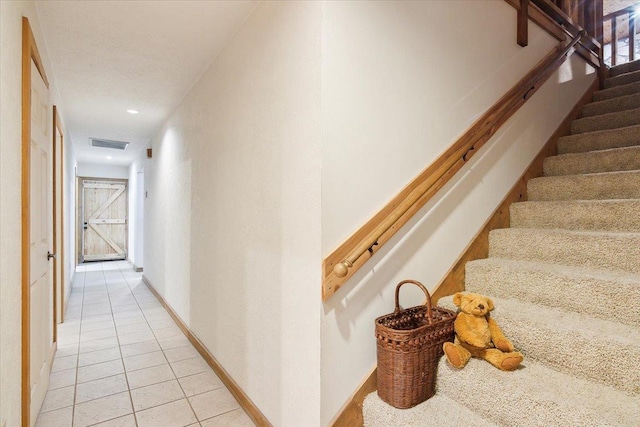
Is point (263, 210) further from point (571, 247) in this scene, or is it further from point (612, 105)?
point (612, 105)

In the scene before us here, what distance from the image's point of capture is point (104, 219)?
8727 mm

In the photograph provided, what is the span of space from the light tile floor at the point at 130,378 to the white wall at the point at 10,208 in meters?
0.73

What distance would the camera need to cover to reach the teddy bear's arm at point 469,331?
4.96 feet

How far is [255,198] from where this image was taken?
2006 millimetres

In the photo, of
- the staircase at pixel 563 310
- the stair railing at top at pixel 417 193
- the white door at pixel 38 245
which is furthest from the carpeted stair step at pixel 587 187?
the white door at pixel 38 245

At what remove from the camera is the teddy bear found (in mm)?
1464

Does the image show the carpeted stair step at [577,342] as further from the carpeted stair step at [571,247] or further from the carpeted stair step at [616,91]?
the carpeted stair step at [616,91]

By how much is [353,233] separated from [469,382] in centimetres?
81

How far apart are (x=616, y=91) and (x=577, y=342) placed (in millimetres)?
3102

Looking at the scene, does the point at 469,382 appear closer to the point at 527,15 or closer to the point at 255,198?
the point at 255,198

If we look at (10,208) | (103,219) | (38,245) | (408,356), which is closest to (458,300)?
(408,356)

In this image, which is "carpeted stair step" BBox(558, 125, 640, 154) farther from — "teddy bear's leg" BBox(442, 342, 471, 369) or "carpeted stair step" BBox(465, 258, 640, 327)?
"teddy bear's leg" BBox(442, 342, 471, 369)

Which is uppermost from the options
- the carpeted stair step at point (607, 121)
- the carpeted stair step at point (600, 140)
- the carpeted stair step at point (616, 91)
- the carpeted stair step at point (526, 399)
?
the carpeted stair step at point (616, 91)

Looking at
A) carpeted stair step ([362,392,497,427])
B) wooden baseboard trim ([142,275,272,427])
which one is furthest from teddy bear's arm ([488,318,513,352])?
wooden baseboard trim ([142,275,272,427])
